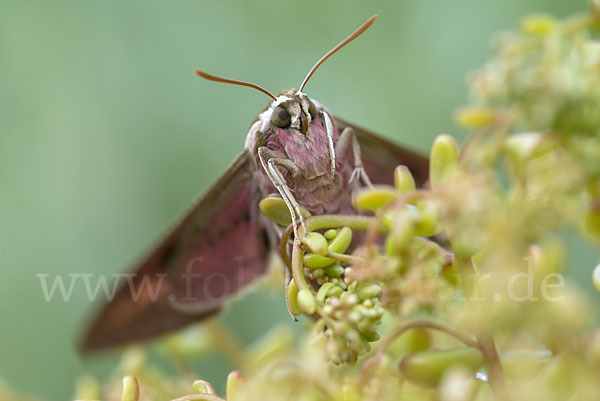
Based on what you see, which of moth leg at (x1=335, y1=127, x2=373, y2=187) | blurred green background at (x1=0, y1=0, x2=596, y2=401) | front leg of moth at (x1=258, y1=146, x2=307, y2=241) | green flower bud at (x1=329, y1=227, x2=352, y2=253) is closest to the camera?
green flower bud at (x1=329, y1=227, x2=352, y2=253)

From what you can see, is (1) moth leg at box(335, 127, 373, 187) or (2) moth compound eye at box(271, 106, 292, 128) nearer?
(2) moth compound eye at box(271, 106, 292, 128)

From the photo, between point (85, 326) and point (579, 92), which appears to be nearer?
point (579, 92)

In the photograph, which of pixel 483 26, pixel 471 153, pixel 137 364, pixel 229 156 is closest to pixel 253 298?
pixel 229 156

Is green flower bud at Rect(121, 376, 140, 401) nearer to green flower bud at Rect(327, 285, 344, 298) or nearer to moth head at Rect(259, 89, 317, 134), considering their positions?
green flower bud at Rect(327, 285, 344, 298)

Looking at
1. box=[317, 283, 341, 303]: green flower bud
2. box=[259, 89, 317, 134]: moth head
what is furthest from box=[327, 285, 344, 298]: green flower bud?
box=[259, 89, 317, 134]: moth head

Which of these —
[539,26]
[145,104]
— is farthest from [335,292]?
[145,104]

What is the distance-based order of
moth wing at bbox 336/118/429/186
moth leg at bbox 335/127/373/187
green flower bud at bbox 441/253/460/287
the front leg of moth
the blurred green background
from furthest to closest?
the blurred green background < moth wing at bbox 336/118/429/186 < moth leg at bbox 335/127/373/187 < the front leg of moth < green flower bud at bbox 441/253/460/287

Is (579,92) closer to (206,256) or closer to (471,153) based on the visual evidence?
(471,153)
